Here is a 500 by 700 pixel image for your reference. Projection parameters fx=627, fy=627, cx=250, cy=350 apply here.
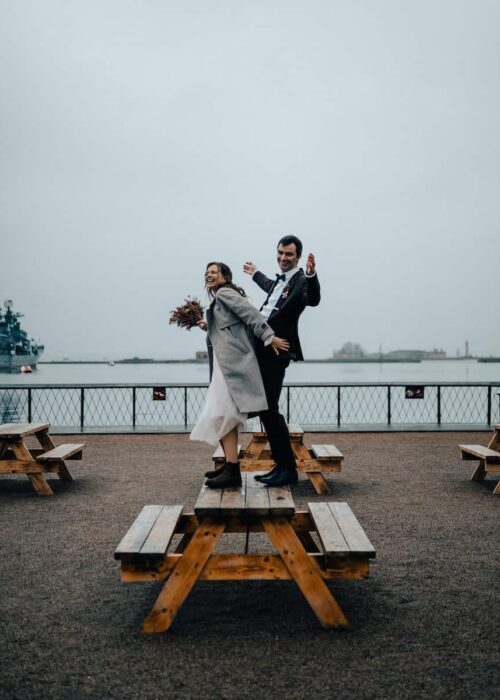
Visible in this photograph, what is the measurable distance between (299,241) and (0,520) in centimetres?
400

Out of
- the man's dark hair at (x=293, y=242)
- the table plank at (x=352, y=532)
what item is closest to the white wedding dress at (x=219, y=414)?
the table plank at (x=352, y=532)

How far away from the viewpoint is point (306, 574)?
360cm

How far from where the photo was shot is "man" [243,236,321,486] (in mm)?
4484

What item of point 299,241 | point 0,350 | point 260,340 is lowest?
point 0,350

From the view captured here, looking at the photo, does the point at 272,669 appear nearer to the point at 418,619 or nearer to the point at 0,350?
the point at 418,619

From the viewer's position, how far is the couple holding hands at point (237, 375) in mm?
4215

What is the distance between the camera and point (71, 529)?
5816 mm

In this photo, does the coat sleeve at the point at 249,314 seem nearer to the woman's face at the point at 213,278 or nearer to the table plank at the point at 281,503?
the woman's face at the point at 213,278

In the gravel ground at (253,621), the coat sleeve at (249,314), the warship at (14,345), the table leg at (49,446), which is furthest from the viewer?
the warship at (14,345)

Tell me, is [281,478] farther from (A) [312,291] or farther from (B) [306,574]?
(A) [312,291]

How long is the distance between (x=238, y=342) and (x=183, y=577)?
1.55m

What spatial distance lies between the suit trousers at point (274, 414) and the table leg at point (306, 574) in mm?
825

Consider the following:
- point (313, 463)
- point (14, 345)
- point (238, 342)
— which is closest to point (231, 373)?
point (238, 342)

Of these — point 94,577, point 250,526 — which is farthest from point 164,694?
point 94,577
